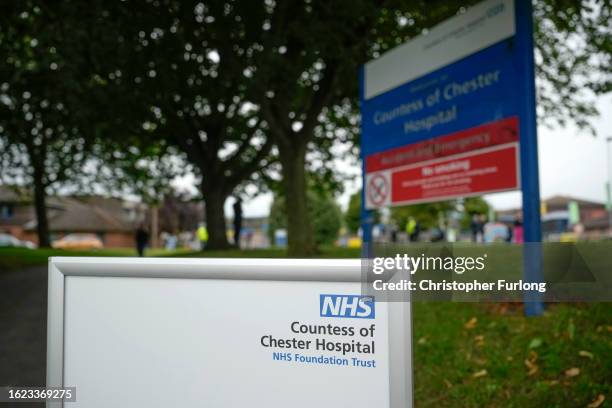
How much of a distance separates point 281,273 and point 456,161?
6373 millimetres

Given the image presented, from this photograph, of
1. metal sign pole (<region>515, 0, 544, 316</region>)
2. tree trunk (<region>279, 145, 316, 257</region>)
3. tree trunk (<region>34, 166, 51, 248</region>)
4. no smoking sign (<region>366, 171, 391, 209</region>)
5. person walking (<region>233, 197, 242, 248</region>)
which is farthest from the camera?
tree trunk (<region>34, 166, 51, 248</region>)

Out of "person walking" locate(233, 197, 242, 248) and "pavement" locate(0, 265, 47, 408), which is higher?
"person walking" locate(233, 197, 242, 248)

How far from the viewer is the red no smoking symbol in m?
9.66

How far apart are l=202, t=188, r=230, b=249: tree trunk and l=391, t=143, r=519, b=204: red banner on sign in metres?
15.7

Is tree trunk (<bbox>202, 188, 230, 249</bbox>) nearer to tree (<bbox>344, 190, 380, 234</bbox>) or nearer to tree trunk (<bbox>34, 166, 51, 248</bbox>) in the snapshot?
tree trunk (<bbox>34, 166, 51, 248</bbox>)

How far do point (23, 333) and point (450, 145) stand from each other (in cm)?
597

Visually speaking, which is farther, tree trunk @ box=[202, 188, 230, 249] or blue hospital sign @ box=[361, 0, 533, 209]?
tree trunk @ box=[202, 188, 230, 249]

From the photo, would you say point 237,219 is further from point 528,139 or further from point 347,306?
point 347,306

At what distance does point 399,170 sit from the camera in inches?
366

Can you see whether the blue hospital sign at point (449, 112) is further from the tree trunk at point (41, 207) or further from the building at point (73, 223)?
the building at point (73, 223)

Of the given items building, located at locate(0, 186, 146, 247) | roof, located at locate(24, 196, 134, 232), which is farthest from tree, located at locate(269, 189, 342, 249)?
roof, located at locate(24, 196, 134, 232)

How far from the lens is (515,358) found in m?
5.45

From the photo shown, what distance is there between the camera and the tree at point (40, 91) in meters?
10.7

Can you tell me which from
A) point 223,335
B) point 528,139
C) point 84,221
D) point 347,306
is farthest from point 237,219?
point 84,221
